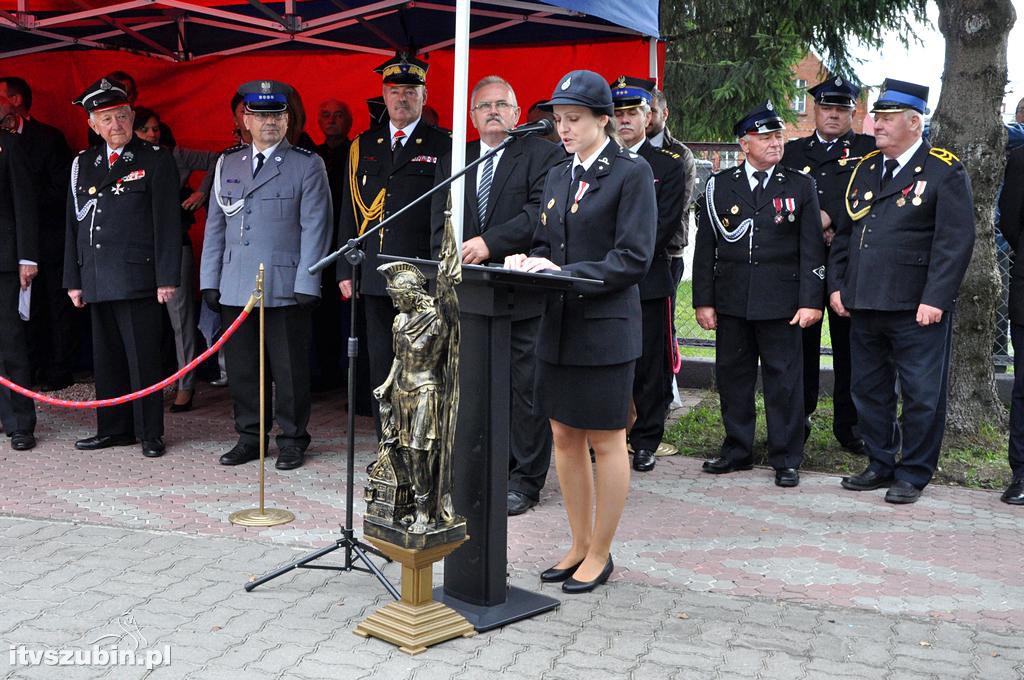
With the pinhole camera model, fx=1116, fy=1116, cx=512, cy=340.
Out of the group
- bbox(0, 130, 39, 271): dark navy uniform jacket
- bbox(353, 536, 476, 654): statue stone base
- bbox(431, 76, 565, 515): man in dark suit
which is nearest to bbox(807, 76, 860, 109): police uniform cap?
bbox(431, 76, 565, 515): man in dark suit

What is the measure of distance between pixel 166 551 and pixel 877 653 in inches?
112

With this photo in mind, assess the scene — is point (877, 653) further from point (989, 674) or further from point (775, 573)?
point (775, 573)

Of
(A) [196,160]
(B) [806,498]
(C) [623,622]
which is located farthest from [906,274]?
(A) [196,160]

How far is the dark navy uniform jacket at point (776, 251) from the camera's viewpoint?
591cm

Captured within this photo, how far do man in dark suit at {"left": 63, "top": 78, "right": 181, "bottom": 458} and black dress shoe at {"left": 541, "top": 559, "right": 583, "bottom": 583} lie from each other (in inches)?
123

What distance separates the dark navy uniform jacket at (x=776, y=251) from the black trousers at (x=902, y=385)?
1.09 feet

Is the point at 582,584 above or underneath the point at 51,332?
underneath

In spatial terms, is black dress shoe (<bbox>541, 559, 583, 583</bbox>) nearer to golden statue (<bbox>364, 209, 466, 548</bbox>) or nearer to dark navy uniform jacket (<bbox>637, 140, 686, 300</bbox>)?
golden statue (<bbox>364, 209, 466, 548</bbox>)

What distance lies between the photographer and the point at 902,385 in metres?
5.74

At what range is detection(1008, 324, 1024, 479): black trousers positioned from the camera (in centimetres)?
571

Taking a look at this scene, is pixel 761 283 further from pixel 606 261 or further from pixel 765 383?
pixel 606 261

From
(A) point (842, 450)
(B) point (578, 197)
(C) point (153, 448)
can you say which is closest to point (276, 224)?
(C) point (153, 448)

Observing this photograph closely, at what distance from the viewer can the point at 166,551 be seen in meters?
4.67

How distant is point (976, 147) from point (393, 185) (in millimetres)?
3543
